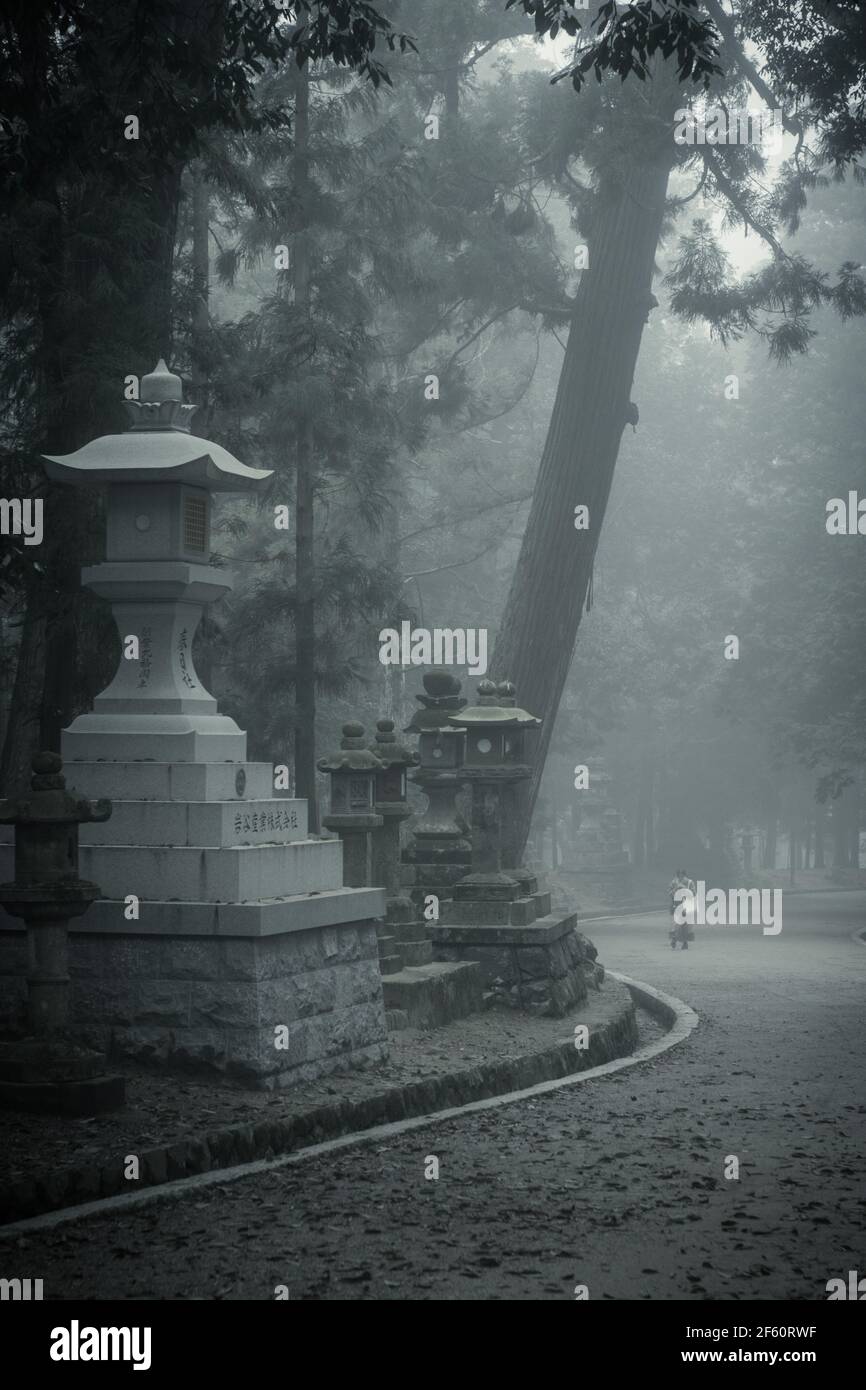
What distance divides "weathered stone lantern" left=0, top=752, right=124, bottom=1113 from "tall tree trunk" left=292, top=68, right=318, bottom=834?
1115 centimetres

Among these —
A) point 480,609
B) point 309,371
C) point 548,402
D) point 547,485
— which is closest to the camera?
point 547,485

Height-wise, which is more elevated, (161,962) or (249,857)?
(249,857)

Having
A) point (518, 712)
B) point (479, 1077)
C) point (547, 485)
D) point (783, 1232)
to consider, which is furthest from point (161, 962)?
point (547, 485)

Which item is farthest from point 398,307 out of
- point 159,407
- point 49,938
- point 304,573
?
point 49,938

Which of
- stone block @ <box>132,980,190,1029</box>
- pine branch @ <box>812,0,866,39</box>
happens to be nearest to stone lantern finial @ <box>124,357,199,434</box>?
stone block @ <box>132,980,190,1029</box>

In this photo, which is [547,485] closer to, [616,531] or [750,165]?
[750,165]

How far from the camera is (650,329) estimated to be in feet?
153

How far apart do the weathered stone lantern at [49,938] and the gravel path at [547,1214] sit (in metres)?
1.18

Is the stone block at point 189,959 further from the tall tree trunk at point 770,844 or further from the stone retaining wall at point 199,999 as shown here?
the tall tree trunk at point 770,844

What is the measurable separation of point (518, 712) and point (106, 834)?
5.59m

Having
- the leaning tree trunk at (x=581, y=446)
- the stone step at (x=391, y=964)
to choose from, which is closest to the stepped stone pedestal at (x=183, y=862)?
the stone step at (x=391, y=964)

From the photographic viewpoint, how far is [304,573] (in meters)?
19.9

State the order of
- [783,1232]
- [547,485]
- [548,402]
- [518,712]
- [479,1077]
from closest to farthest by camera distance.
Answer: [783,1232], [479,1077], [518,712], [547,485], [548,402]

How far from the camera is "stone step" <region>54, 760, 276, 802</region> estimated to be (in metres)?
9.14
